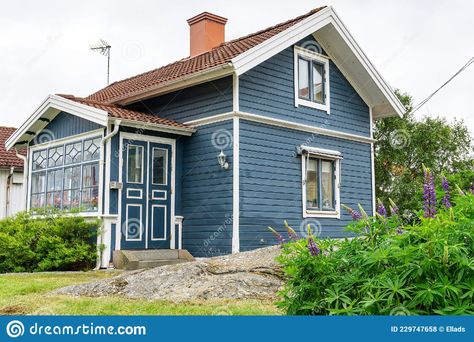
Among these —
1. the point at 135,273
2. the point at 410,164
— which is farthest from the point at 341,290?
the point at 410,164

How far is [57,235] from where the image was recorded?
11.7 meters

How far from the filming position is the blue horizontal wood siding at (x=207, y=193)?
12.2 meters

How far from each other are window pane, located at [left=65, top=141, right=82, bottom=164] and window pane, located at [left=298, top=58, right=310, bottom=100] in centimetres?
522

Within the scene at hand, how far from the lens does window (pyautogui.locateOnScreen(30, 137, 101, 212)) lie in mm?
12188

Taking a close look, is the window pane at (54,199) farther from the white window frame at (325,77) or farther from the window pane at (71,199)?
the white window frame at (325,77)

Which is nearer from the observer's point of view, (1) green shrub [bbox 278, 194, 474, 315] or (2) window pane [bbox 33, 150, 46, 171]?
(1) green shrub [bbox 278, 194, 474, 315]

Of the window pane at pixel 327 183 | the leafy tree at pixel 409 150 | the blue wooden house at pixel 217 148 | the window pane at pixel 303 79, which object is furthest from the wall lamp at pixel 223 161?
the leafy tree at pixel 409 150

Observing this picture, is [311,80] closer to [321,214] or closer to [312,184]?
[312,184]

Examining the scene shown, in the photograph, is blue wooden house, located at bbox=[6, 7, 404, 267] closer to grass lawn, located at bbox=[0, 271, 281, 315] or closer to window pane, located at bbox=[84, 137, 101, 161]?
window pane, located at bbox=[84, 137, 101, 161]

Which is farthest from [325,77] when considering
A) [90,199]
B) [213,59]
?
Answer: [90,199]

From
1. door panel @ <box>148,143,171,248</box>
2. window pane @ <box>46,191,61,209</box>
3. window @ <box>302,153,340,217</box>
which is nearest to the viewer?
door panel @ <box>148,143,171,248</box>

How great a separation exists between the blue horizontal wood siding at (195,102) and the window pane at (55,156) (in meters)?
2.30

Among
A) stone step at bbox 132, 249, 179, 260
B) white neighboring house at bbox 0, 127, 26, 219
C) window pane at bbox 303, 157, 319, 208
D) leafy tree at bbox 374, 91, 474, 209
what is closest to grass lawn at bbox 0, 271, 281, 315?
stone step at bbox 132, 249, 179, 260

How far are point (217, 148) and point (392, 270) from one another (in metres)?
9.33
